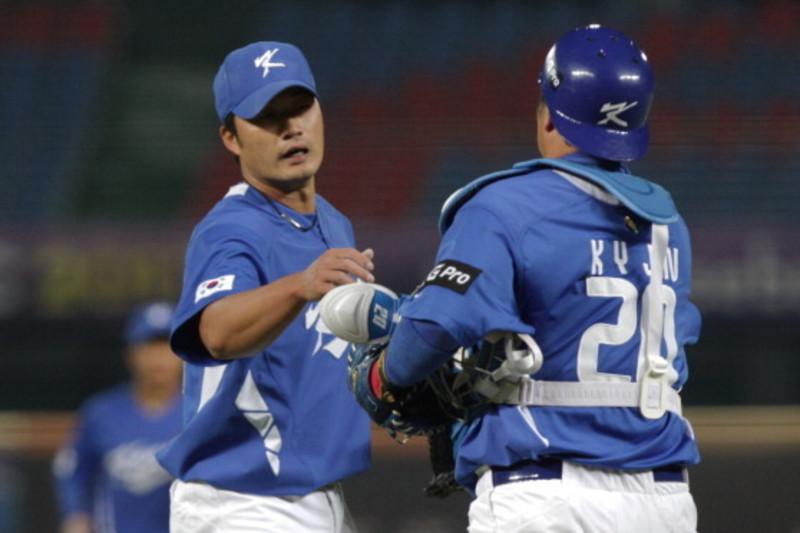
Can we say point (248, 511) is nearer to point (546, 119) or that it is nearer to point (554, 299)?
point (554, 299)

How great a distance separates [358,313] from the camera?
3.10 meters

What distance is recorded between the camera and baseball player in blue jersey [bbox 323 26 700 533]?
115 inches

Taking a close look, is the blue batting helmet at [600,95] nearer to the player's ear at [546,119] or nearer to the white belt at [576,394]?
the player's ear at [546,119]

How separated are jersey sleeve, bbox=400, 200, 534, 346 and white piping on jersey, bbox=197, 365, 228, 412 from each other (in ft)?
3.09

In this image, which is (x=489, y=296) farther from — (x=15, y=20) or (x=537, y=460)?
(x=15, y=20)

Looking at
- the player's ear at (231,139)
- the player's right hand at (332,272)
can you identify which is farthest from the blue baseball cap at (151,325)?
the player's right hand at (332,272)


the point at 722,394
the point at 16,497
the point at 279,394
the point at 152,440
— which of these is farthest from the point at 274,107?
the point at 722,394

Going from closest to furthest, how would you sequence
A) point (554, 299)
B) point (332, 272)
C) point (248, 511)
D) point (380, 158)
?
point (554, 299) < point (332, 272) < point (248, 511) < point (380, 158)

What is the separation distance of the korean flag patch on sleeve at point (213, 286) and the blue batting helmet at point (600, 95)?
97 cm

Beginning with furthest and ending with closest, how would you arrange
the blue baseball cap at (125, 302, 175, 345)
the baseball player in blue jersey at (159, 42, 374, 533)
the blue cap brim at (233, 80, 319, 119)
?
1. the blue baseball cap at (125, 302, 175, 345)
2. the blue cap brim at (233, 80, 319, 119)
3. the baseball player in blue jersey at (159, 42, 374, 533)

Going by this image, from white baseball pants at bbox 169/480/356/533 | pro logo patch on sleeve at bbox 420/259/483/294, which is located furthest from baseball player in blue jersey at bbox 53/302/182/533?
pro logo patch on sleeve at bbox 420/259/483/294

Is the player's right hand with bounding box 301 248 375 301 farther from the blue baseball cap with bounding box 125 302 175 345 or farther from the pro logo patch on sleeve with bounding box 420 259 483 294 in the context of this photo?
the blue baseball cap with bounding box 125 302 175 345

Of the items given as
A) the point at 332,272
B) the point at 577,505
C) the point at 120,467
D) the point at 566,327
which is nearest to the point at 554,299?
the point at 566,327

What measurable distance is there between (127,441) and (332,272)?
10.9 ft
